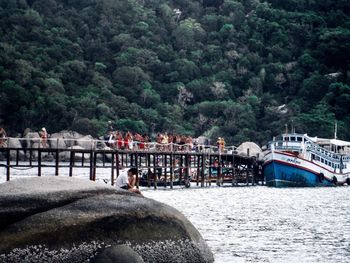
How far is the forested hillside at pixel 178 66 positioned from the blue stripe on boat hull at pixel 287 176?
175 ft

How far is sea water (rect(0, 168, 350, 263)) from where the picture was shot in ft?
105

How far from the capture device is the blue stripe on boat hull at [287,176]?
83.1 meters

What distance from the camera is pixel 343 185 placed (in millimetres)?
93062

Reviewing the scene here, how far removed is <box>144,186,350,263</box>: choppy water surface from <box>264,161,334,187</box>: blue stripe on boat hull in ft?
31.5

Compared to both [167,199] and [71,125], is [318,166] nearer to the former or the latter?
[167,199]

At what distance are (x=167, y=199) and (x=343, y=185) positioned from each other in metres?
38.9

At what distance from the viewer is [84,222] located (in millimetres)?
22000

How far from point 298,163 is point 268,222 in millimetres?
39461

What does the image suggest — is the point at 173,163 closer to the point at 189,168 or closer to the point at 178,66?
the point at 189,168

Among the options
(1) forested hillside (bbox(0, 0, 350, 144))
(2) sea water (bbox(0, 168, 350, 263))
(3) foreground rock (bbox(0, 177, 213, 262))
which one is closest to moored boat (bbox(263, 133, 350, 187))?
(2) sea water (bbox(0, 168, 350, 263))

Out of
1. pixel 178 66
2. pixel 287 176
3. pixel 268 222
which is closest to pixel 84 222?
pixel 268 222

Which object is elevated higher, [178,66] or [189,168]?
[178,66]

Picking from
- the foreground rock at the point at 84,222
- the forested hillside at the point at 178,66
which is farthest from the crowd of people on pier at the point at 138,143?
the forested hillside at the point at 178,66

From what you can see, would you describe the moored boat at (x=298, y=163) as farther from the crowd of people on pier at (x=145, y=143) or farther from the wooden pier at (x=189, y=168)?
the crowd of people on pier at (x=145, y=143)
